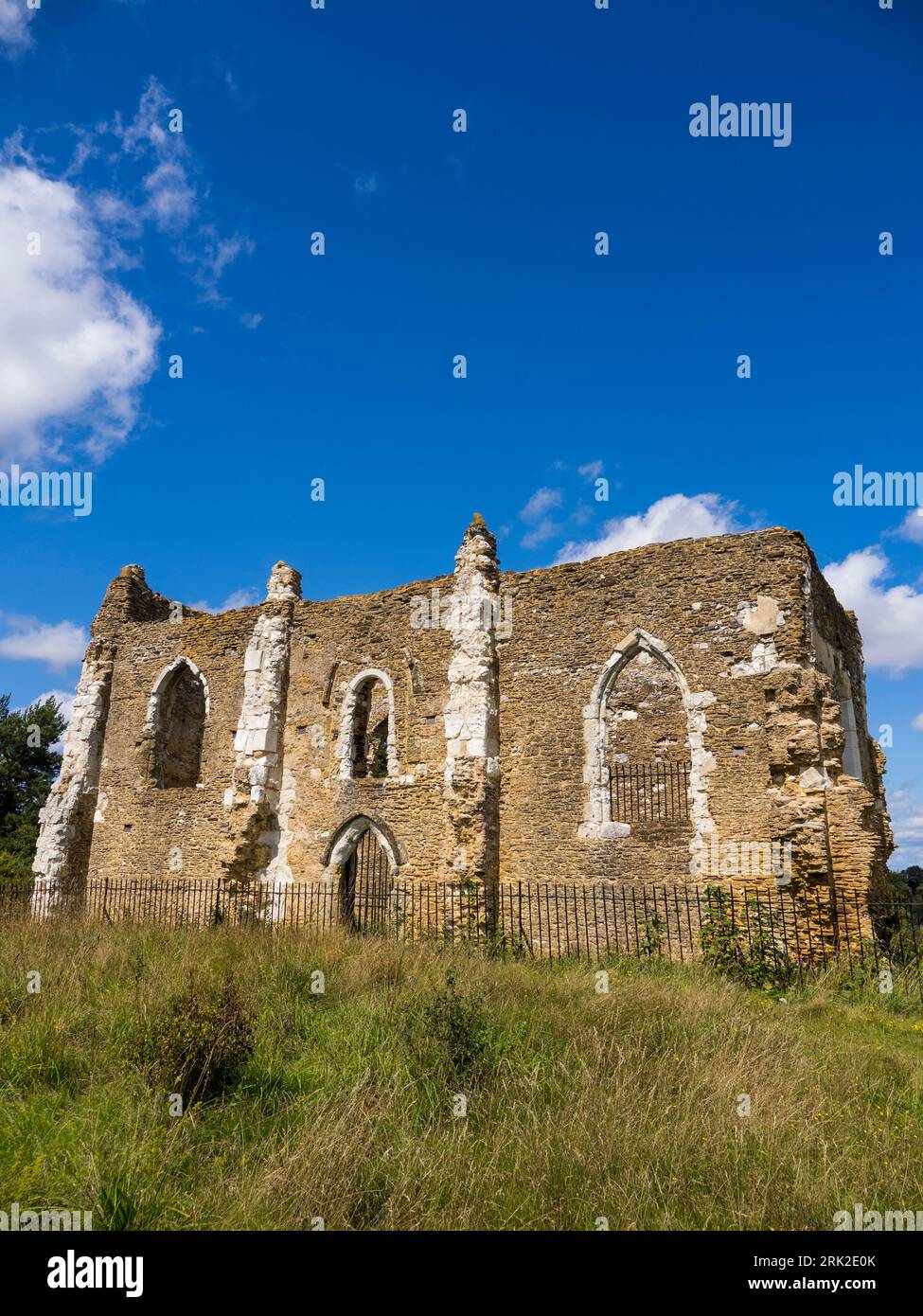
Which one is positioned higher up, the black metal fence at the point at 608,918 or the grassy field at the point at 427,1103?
the black metal fence at the point at 608,918

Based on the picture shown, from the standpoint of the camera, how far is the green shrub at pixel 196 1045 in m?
4.91

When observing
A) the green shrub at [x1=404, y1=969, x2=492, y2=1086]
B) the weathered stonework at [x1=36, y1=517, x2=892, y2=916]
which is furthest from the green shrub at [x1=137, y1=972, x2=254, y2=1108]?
the weathered stonework at [x1=36, y1=517, x2=892, y2=916]

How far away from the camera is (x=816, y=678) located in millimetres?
11594

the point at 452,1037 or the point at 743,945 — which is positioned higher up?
the point at 743,945

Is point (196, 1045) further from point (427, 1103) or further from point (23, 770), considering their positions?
point (23, 770)

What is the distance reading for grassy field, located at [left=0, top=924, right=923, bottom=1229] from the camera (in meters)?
3.78

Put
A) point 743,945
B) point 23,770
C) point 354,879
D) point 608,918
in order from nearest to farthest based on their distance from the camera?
point 743,945 → point 608,918 → point 354,879 → point 23,770

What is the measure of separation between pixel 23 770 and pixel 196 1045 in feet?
96.7

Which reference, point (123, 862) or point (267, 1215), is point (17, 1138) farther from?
point (123, 862)

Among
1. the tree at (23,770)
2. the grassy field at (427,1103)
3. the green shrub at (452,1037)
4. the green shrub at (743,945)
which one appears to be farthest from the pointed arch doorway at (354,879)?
the tree at (23,770)

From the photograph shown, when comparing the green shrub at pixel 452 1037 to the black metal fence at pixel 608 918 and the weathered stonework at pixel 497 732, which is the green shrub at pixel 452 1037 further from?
the weathered stonework at pixel 497 732

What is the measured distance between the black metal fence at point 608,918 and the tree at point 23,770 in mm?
15486

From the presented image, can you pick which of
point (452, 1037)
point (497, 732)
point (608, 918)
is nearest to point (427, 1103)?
point (452, 1037)

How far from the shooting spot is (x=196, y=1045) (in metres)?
5.11
